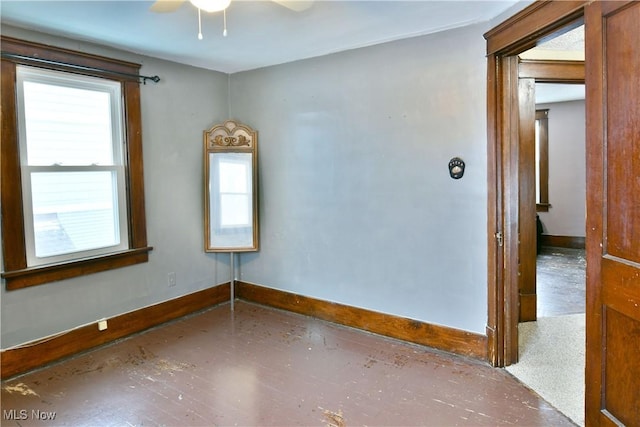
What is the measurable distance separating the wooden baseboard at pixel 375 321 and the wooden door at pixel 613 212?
44.8 inches

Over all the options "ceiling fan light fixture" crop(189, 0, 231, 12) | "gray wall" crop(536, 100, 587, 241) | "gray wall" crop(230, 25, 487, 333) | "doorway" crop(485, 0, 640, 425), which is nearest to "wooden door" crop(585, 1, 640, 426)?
"doorway" crop(485, 0, 640, 425)

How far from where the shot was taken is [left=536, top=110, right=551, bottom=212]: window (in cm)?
715

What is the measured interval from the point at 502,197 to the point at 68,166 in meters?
3.21

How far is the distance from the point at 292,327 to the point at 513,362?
182 centimetres

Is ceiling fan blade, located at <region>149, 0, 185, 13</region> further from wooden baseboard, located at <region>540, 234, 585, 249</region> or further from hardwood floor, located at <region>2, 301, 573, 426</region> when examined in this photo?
wooden baseboard, located at <region>540, 234, 585, 249</region>

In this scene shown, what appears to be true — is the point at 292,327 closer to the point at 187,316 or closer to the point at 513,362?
the point at 187,316

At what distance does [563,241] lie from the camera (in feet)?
23.8

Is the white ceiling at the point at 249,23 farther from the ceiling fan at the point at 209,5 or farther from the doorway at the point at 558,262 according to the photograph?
the doorway at the point at 558,262

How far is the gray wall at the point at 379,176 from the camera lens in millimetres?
3055

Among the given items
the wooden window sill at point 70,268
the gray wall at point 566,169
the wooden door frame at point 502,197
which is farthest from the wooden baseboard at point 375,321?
the gray wall at point 566,169

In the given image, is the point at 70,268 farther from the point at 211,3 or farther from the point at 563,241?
the point at 563,241

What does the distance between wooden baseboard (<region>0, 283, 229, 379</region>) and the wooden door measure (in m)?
3.34

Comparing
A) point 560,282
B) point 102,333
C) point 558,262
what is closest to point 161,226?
point 102,333

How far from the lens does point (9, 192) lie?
2.83 meters
